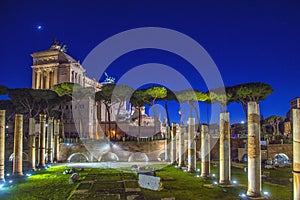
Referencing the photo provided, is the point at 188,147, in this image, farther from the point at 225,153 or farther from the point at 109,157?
the point at 109,157

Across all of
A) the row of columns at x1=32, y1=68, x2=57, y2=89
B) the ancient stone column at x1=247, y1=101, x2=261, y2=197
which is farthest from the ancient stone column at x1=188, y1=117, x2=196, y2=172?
the row of columns at x1=32, y1=68, x2=57, y2=89

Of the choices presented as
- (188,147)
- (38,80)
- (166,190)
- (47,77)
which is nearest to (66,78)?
(47,77)

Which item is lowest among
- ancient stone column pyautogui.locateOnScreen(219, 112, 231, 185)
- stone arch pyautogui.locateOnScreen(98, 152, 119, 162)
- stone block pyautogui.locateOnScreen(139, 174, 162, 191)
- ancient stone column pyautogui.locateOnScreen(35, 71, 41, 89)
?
stone arch pyautogui.locateOnScreen(98, 152, 119, 162)

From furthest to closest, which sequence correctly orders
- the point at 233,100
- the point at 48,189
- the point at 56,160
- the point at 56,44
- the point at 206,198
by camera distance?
the point at 56,44 < the point at 233,100 < the point at 56,160 < the point at 48,189 < the point at 206,198

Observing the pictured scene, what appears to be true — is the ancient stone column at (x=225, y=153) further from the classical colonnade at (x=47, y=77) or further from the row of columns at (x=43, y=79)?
the row of columns at (x=43, y=79)

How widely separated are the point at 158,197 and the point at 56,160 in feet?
79.7

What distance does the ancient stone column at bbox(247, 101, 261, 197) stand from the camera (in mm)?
11242

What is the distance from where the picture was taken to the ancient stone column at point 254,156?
11242 mm

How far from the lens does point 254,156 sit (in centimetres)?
1141

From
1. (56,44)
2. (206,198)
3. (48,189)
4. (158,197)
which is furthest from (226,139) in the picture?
(56,44)

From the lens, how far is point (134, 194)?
12.7 m

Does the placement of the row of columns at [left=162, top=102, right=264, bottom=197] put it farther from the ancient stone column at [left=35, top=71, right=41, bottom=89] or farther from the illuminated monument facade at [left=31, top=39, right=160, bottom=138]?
the ancient stone column at [left=35, top=71, right=41, bottom=89]

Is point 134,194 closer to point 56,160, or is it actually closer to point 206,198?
point 206,198

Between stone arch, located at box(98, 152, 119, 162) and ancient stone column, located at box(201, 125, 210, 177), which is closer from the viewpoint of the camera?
ancient stone column, located at box(201, 125, 210, 177)
